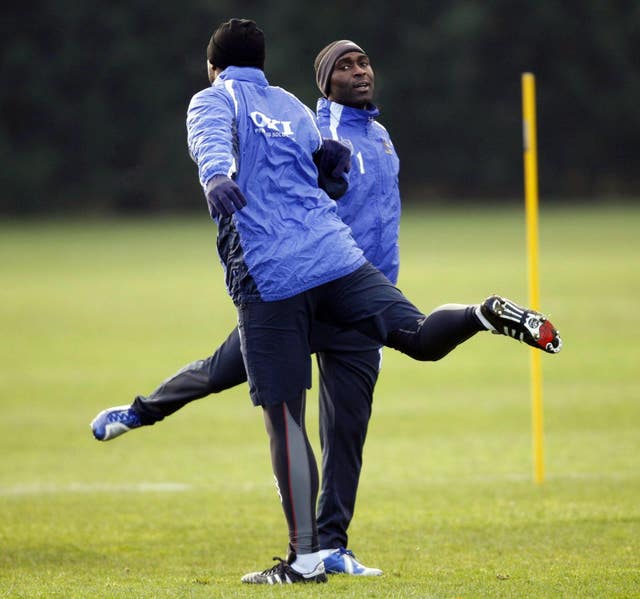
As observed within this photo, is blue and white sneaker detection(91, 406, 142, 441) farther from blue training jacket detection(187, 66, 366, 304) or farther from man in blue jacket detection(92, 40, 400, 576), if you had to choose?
blue training jacket detection(187, 66, 366, 304)

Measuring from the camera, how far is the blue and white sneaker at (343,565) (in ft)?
18.5

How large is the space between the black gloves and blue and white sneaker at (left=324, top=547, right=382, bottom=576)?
1589 millimetres

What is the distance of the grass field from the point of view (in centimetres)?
588

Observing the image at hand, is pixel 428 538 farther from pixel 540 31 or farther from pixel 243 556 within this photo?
pixel 540 31

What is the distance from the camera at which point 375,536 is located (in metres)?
6.96

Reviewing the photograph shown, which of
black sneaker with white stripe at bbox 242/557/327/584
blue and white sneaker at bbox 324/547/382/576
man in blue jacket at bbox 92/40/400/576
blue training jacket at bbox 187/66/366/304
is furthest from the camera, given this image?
man in blue jacket at bbox 92/40/400/576

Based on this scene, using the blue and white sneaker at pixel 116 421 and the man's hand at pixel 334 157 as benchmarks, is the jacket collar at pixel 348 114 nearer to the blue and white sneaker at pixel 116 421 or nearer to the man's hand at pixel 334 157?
the man's hand at pixel 334 157

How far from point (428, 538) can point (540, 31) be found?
48.6m

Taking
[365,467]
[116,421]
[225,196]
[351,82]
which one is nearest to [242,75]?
[225,196]

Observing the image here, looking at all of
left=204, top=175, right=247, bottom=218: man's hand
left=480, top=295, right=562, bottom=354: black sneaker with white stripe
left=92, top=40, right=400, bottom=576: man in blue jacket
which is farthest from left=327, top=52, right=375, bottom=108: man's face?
left=480, top=295, right=562, bottom=354: black sneaker with white stripe

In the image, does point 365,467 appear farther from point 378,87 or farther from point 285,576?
point 378,87

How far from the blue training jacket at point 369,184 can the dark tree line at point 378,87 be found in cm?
→ 4312

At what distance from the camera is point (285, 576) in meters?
5.25

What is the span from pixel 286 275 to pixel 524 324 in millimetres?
964
